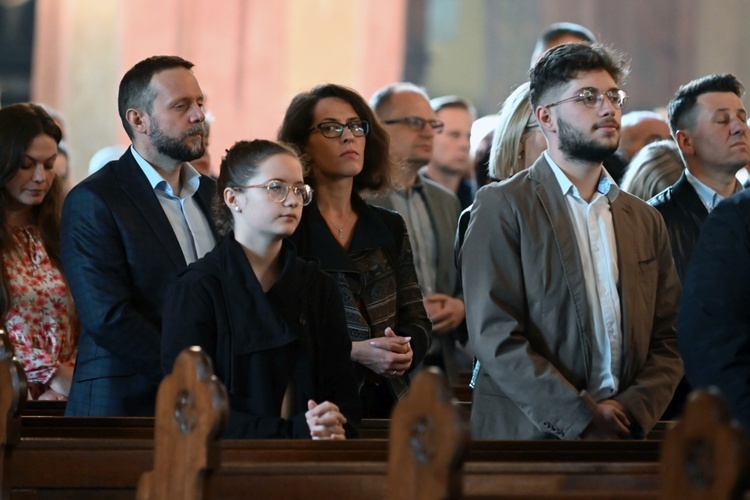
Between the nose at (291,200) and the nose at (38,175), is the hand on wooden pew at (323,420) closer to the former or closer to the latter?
the nose at (291,200)

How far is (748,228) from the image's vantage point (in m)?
2.94

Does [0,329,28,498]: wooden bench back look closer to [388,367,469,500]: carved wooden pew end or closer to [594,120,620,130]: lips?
[388,367,469,500]: carved wooden pew end

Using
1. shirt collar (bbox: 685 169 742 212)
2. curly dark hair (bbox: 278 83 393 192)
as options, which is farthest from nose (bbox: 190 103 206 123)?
shirt collar (bbox: 685 169 742 212)

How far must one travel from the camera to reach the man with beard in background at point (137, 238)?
151 inches

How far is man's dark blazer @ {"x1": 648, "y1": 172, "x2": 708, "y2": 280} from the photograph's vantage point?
172 inches

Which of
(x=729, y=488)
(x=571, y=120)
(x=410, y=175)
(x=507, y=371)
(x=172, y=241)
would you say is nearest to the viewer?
(x=729, y=488)

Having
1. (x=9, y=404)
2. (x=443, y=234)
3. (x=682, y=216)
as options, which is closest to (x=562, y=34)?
(x=443, y=234)

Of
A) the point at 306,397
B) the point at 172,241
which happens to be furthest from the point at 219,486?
the point at 172,241

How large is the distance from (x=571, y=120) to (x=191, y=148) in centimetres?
124

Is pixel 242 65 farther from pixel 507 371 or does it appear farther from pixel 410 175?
pixel 507 371

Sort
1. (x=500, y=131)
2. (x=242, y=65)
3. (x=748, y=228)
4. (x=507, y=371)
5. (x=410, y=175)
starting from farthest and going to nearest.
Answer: (x=242, y=65) < (x=410, y=175) < (x=500, y=131) < (x=507, y=371) < (x=748, y=228)

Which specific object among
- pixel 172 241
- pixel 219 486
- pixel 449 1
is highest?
pixel 449 1

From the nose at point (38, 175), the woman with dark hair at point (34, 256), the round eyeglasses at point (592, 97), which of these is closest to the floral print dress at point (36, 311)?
the woman with dark hair at point (34, 256)

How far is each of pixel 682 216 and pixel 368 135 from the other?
114 centimetres
